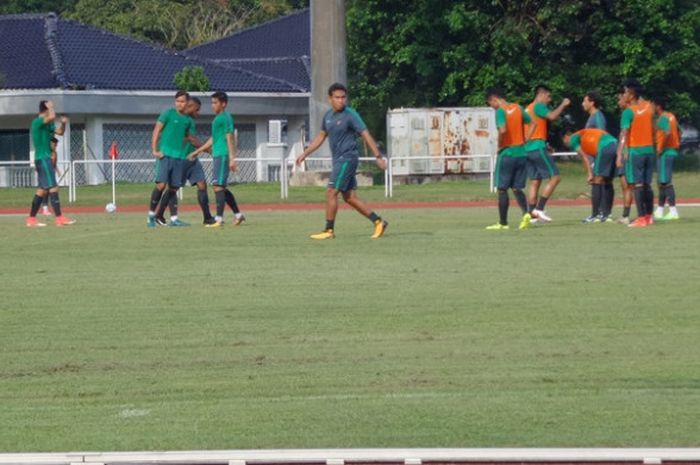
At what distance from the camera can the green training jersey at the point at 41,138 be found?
2295 cm

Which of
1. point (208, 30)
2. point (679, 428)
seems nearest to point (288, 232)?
point (679, 428)

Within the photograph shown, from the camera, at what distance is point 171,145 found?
22.4 meters

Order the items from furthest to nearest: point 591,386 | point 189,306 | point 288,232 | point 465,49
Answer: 1. point 465,49
2. point 288,232
3. point 189,306
4. point 591,386

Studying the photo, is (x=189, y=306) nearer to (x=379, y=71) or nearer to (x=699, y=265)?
(x=699, y=265)

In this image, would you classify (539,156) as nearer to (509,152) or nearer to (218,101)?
A: (509,152)

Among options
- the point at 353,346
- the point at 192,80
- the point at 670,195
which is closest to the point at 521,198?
the point at 670,195

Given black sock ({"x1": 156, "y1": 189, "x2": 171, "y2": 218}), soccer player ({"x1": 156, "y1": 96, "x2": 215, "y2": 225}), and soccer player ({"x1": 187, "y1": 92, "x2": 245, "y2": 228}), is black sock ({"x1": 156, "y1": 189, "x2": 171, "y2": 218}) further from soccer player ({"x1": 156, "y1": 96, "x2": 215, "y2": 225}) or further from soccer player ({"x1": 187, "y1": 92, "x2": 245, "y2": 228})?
soccer player ({"x1": 187, "y1": 92, "x2": 245, "y2": 228})

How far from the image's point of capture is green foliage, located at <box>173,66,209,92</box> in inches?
2077

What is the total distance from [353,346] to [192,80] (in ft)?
140

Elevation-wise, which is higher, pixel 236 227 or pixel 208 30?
pixel 208 30

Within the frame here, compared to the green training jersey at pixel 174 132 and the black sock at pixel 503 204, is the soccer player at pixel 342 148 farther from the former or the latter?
the green training jersey at pixel 174 132

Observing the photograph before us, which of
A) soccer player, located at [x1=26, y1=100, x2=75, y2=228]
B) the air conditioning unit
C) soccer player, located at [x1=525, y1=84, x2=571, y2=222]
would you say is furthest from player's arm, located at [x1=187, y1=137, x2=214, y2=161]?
the air conditioning unit

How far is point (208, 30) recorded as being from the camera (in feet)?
248

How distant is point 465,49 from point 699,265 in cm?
3653
